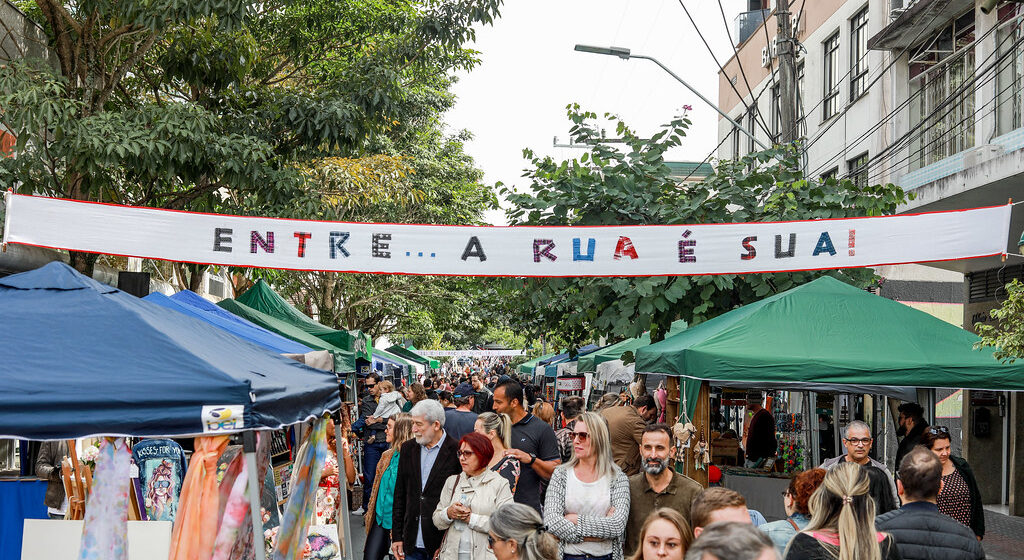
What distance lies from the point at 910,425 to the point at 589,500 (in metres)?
4.61

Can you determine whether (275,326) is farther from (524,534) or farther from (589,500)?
(524,534)

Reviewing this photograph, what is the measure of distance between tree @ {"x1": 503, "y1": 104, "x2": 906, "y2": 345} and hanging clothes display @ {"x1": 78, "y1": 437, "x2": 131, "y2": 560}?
26.3 ft

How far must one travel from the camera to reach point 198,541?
5617 mm

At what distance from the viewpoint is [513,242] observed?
1037 centimetres

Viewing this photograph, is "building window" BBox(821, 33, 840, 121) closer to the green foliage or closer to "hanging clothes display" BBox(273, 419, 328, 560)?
the green foliage

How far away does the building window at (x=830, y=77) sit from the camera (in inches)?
954

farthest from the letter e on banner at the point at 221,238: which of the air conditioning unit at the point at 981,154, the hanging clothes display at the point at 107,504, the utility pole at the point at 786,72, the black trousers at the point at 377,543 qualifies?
the air conditioning unit at the point at 981,154

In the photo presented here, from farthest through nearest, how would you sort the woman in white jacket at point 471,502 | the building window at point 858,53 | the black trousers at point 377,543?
the building window at point 858,53 → the black trousers at point 377,543 → the woman in white jacket at point 471,502

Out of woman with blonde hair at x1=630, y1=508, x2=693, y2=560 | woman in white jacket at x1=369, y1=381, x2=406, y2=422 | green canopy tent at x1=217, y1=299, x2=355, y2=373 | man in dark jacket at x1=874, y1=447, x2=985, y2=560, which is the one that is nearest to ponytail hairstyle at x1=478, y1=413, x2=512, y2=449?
man in dark jacket at x1=874, y1=447, x2=985, y2=560

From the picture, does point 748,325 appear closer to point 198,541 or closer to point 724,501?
point 724,501

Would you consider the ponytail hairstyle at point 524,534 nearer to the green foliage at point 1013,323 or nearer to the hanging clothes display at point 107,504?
the hanging clothes display at point 107,504

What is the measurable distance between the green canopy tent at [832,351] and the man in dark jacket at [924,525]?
366cm

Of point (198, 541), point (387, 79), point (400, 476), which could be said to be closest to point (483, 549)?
point (400, 476)

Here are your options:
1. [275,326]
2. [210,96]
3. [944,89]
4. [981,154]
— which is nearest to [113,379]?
[275,326]
